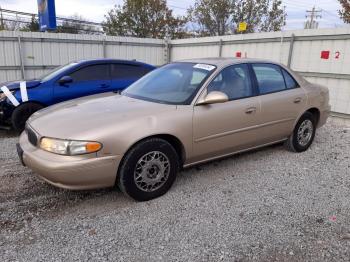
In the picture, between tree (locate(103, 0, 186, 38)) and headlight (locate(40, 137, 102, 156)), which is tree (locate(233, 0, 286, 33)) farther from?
headlight (locate(40, 137, 102, 156))

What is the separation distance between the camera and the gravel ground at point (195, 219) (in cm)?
259

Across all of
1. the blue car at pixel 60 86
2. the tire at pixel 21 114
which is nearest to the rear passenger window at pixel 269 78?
the blue car at pixel 60 86

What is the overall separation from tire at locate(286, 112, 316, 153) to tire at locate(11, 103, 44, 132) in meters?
4.65

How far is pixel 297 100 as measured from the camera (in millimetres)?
4688

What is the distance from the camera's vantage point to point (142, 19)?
23516mm

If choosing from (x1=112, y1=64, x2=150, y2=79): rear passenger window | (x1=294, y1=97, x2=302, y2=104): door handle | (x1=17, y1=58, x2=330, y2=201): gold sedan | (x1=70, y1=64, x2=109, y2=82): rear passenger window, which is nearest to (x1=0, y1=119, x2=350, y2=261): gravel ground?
(x1=17, y1=58, x2=330, y2=201): gold sedan

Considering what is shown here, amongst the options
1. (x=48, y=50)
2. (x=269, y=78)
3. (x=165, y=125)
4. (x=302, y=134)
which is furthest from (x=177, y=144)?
(x=48, y=50)

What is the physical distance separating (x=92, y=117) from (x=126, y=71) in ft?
12.8

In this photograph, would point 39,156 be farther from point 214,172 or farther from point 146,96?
point 214,172

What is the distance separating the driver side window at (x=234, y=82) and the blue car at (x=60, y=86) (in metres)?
3.35

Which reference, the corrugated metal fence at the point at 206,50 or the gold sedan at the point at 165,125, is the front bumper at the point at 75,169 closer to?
the gold sedan at the point at 165,125

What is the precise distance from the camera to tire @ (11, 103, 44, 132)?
5730 mm

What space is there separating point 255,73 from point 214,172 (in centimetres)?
149

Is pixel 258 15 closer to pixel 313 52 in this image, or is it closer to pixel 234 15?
pixel 234 15
